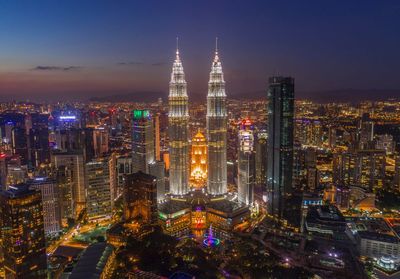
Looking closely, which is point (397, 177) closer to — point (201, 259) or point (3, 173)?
point (201, 259)

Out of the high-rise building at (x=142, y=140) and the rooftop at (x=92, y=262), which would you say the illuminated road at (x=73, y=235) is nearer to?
the rooftop at (x=92, y=262)

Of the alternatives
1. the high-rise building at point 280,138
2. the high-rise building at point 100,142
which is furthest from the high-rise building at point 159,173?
the high-rise building at point 100,142

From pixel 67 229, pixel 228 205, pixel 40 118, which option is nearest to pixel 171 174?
pixel 228 205

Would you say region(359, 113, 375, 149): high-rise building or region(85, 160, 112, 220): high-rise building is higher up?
region(359, 113, 375, 149): high-rise building

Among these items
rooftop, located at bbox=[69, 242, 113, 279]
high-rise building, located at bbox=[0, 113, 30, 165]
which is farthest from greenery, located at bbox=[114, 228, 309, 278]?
high-rise building, located at bbox=[0, 113, 30, 165]

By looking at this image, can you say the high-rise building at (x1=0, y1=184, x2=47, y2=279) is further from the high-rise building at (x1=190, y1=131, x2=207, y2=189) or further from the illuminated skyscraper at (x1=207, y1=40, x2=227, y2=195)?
the high-rise building at (x1=190, y1=131, x2=207, y2=189)
